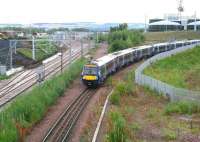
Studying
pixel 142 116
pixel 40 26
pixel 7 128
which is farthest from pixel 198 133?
pixel 40 26

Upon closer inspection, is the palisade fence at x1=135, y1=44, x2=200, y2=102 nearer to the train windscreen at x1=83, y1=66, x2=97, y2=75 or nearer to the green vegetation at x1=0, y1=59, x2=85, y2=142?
the train windscreen at x1=83, y1=66, x2=97, y2=75

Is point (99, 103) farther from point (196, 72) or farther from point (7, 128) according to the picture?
point (196, 72)

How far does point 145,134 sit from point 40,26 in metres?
127

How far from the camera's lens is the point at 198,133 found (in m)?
27.6

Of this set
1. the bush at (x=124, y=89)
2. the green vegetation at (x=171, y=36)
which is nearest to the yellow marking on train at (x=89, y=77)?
the bush at (x=124, y=89)

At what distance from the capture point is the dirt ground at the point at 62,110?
94.7 feet

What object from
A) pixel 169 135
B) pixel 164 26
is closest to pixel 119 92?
pixel 169 135

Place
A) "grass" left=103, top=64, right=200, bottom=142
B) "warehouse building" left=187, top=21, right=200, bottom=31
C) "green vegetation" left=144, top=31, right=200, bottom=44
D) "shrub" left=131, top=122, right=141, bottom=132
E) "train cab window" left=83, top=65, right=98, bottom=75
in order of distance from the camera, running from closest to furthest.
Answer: "grass" left=103, top=64, right=200, bottom=142 < "shrub" left=131, top=122, right=141, bottom=132 < "train cab window" left=83, top=65, right=98, bottom=75 < "green vegetation" left=144, top=31, right=200, bottom=44 < "warehouse building" left=187, top=21, right=200, bottom=31

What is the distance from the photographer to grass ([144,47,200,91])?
5283cm

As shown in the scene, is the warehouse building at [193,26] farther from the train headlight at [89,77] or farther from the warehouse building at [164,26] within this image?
the train headlight at [89,77]

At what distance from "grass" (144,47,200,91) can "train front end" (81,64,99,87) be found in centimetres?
865

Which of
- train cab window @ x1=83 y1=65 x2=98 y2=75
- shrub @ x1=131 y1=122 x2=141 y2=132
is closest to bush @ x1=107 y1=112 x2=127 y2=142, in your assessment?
shrub @ x1=131 y1=122 x2=141 y2=132

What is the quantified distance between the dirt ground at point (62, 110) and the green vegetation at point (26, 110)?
0.42m

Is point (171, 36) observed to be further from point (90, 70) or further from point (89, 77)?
point (89, 77)
